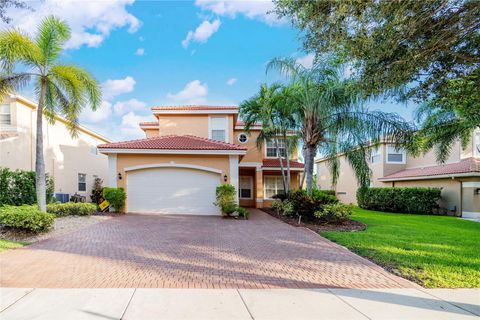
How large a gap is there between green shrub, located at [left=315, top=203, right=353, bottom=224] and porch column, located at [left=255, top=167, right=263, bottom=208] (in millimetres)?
9043

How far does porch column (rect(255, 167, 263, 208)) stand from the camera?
2133cm

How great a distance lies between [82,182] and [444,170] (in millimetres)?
27664

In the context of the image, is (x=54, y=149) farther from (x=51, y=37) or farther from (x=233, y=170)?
(x=233, y=170)

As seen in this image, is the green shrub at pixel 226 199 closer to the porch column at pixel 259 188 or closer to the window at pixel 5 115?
the porch column at pixel 259 188

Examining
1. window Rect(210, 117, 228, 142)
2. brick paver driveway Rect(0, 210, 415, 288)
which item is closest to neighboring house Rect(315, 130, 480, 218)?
window Rect(210, 117, 228, 142)

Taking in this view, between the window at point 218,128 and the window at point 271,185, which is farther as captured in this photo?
the window at point 271,185

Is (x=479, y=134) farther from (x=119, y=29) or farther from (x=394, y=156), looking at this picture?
(x=119, y=29)

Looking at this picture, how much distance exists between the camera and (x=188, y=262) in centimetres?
653

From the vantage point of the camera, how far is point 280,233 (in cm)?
1035

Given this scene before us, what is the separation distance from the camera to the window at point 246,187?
22516 millimetres

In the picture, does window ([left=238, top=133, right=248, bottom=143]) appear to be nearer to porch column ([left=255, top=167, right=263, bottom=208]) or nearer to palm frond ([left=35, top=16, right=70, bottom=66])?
porch column ([left=255, top=167, right=263, bottom=208])

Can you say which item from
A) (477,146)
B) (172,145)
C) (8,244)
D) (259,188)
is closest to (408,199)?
(477,146)

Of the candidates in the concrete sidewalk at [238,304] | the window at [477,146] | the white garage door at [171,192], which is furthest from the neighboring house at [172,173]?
the window at [477,146]

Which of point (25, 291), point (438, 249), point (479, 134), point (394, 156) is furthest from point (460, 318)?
point (394, 156)
